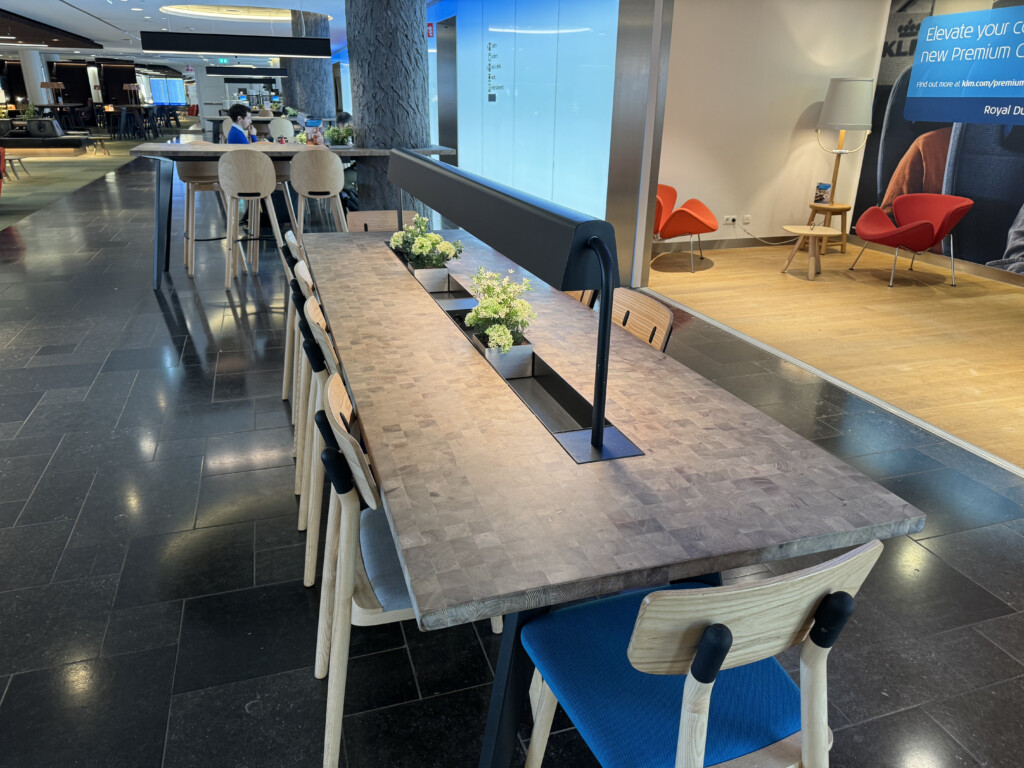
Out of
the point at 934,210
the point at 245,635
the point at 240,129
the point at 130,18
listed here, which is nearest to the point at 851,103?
the point at 934,210

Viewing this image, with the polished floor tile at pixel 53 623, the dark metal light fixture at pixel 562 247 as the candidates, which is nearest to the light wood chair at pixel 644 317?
the dark metal light fixture at pixel 562 247

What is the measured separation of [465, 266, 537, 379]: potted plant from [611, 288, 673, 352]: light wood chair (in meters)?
0.34

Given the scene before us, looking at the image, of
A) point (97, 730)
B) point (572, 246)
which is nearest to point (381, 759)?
point (97, 730)

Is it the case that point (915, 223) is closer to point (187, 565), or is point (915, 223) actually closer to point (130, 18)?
point (187, 565)

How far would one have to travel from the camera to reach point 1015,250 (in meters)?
6.14

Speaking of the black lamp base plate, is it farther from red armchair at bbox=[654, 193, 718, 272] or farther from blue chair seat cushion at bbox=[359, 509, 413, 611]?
red armchair at bbox=[654, 193, 718, 272]

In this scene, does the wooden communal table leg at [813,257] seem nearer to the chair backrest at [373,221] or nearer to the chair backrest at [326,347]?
the chair backrest at [373,221]

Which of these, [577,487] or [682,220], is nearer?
[577,487]

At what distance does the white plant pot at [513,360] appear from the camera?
221 cm

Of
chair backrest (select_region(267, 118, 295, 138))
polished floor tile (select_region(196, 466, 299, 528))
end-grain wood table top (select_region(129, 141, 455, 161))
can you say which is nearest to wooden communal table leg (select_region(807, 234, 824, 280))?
end-grain wood table top (select_region(129, 141, 455, 161))

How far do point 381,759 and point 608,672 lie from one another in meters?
0.76

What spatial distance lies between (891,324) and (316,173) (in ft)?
15.5

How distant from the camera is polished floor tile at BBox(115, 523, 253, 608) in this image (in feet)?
7.62

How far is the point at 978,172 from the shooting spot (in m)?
6.25
